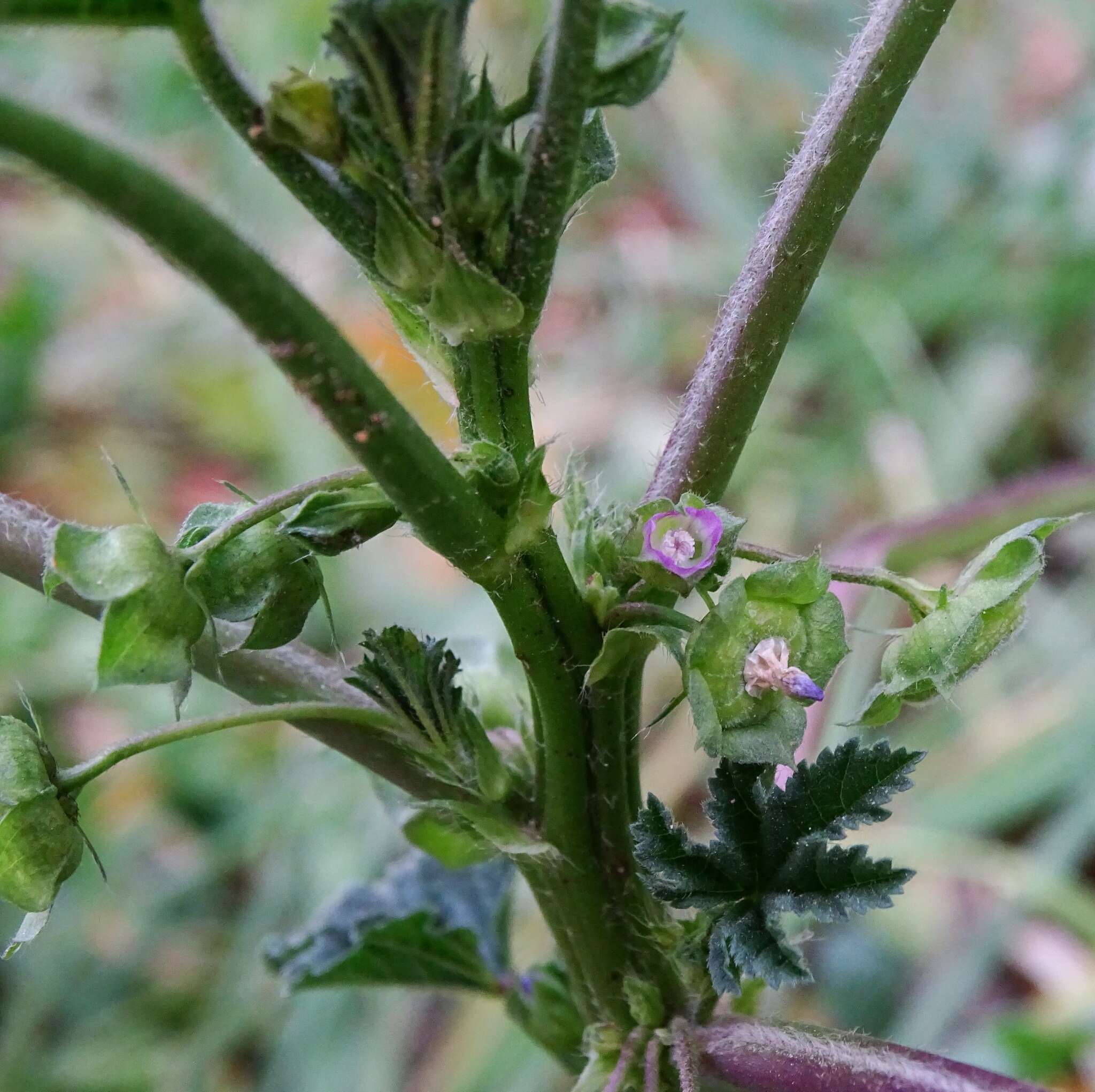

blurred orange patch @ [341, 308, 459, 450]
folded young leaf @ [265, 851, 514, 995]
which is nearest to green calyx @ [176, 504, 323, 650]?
folded young leaf @ [265, 851, 514, 995]

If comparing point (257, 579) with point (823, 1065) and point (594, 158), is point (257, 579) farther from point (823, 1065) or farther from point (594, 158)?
point (823, 1065)

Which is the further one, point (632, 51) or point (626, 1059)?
point (626, 1059)

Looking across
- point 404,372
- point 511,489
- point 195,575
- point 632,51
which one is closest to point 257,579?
point 195,575

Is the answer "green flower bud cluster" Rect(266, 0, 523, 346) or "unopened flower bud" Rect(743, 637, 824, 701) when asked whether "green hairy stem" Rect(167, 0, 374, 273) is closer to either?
"green flower bud cluster" Rect(266, 0, 523, 346)

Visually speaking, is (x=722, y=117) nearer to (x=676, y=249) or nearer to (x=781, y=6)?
(x=676, y=249)

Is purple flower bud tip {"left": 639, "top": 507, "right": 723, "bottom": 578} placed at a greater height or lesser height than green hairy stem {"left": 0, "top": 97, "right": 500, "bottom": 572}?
lesser

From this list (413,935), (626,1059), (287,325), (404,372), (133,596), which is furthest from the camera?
(404,372)

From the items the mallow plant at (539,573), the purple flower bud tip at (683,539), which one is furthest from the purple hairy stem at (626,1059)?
the purple flower bud tip at (683,539)
